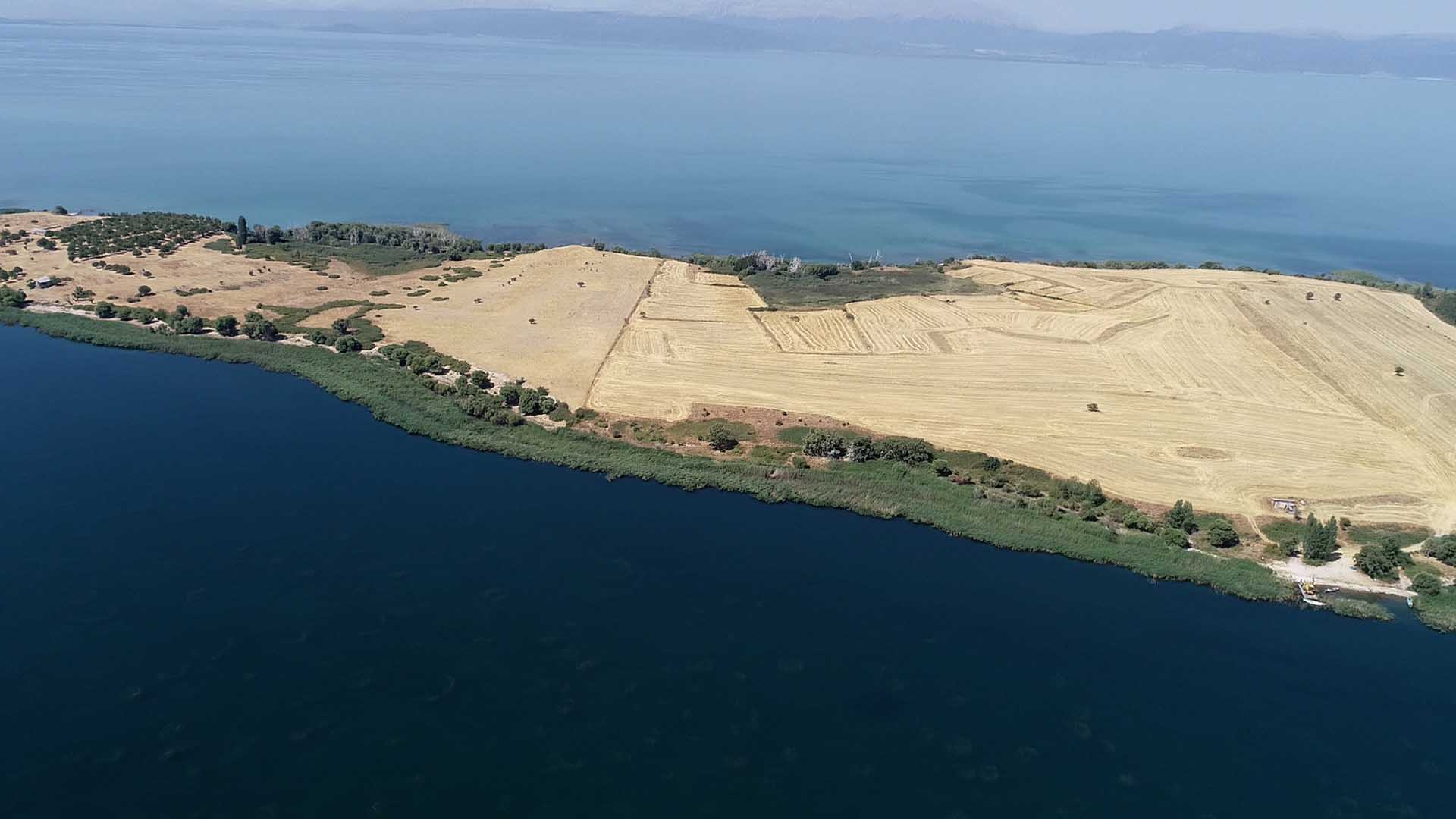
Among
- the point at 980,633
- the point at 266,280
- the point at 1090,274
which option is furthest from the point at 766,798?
the point at 1090,274

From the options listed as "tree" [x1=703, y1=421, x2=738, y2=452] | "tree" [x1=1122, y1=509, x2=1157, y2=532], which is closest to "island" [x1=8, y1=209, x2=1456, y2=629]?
"tree" [x1=1122, y1=509, x2=1157, y2=532]

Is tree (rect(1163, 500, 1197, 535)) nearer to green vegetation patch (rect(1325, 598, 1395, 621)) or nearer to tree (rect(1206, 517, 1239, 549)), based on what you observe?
tree (rect(1206, 517, 1239, 549))

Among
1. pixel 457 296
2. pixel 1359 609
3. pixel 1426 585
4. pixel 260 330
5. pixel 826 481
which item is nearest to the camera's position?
pixel 1359 609

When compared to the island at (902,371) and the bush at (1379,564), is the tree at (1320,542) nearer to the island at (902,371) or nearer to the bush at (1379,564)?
the island at (902,371)

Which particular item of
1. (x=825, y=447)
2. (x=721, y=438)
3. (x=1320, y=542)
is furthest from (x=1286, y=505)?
(x=721, y=438)

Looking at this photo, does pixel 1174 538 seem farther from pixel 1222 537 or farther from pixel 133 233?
pixel 133 233

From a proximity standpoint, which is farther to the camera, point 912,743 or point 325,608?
point 325,608

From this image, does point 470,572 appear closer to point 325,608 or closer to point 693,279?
point 325,608
